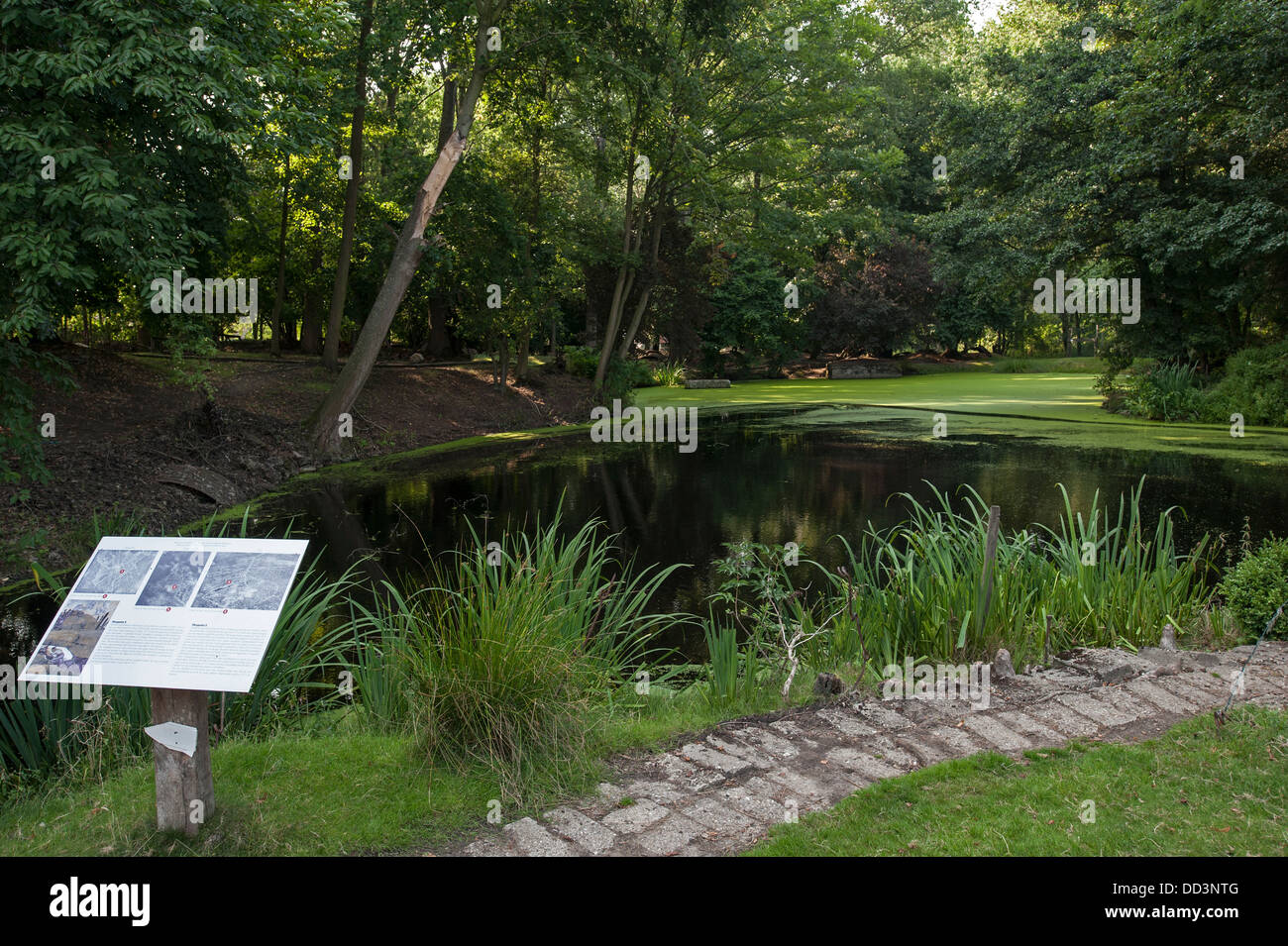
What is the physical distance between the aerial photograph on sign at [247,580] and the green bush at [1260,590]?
516cm

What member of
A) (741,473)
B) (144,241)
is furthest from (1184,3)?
(144,241)

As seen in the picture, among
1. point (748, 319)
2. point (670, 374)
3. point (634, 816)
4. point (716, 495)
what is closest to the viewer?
point (634, 816)

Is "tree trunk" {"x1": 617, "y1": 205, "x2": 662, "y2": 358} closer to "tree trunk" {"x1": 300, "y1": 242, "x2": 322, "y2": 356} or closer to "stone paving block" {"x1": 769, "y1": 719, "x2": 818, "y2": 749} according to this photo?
"tree trunk" {"x1": 300, "y1": 242, "x2": 322, "y2": 356}

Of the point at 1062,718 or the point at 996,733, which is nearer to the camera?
the point at 996,733

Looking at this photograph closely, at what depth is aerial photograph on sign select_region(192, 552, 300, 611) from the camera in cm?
270

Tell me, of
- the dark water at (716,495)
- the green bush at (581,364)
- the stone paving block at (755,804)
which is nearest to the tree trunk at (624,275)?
the green bush at (581,364)

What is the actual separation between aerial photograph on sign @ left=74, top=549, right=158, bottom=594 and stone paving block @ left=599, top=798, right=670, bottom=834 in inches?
65.5

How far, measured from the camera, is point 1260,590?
5250 mm

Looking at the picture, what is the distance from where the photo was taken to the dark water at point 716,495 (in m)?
8.41

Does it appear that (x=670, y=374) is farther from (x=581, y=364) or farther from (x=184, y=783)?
(x=184, y=783)

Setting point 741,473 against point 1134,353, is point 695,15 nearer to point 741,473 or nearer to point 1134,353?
point 741,473

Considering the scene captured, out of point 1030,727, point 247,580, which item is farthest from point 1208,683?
point 247,580

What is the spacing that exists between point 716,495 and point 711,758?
763 centimetres

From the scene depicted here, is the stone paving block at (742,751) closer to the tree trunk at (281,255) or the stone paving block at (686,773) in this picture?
the stone paving block at (686,773)
